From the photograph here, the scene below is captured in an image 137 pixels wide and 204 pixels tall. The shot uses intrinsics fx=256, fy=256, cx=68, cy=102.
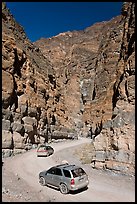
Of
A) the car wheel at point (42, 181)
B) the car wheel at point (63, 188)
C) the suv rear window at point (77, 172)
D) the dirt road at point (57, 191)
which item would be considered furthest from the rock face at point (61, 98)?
the car wheel at point (42, 181)

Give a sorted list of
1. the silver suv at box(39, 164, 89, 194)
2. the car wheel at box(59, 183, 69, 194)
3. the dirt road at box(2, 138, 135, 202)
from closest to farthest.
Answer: the dirt road at box(2, 138, 135, 202) < the silver suv at box(39, 164, 89, 194) < the car wheel at box(59, 183, 69, 194)

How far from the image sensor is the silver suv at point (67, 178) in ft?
47.6

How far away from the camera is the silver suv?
14517mm

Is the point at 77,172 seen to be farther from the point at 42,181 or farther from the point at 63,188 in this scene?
the point at 42,181

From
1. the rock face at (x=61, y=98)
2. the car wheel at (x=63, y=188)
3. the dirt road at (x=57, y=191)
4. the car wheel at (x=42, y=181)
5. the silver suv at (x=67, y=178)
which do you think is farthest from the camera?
the rock face at (x=61, y=98)

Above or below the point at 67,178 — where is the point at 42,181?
below

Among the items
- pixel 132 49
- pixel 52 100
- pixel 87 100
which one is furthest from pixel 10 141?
pixel 87 100

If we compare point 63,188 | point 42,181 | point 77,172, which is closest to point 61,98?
point 42,181

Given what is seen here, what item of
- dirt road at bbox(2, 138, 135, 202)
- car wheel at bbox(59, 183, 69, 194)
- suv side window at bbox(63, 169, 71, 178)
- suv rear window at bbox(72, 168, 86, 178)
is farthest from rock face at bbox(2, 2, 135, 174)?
car wheel at bbox(59, 183, 69, 194)

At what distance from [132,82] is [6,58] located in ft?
57.1

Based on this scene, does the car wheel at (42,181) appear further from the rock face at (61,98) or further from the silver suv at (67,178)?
Answer: the rock face at (61,98)

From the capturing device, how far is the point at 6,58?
31.1 m

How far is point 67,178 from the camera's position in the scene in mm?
14742

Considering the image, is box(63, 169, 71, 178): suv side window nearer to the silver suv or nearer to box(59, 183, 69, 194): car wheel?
the silver suv
